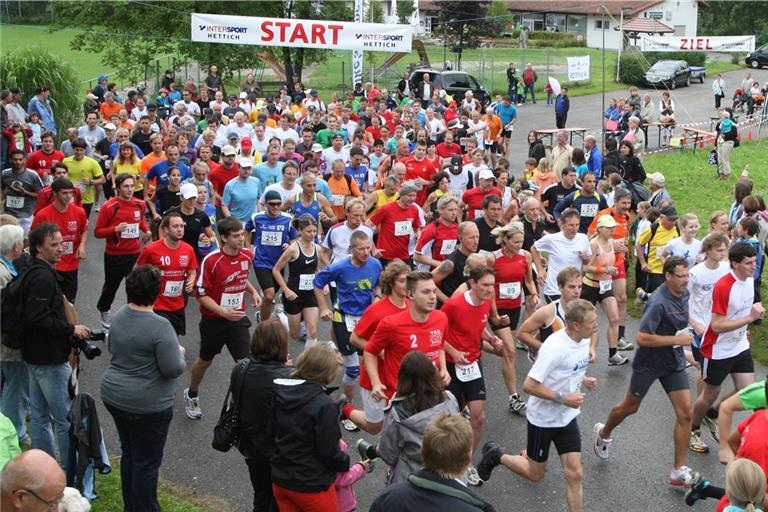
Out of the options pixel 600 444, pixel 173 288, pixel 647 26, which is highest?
pixel 647 26

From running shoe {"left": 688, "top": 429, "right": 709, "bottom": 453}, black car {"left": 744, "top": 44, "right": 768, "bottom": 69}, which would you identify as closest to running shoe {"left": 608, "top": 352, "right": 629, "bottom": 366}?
running shoe {"left": 688, "top": 429, "right": 709, "bottom": 453}

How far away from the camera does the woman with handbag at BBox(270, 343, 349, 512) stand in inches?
197

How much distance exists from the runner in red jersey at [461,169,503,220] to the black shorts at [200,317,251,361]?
15.2ft

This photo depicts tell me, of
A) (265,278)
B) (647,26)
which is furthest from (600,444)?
(647,26)

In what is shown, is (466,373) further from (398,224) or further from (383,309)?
(398,224)

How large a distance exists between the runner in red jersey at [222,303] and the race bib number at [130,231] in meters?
2.41

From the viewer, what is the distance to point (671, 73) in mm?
40938

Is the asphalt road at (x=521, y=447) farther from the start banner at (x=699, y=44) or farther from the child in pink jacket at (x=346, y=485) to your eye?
the start banner at (x=699, y=44)

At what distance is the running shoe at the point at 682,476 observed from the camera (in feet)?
23.1

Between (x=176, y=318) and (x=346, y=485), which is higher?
(x=176, y=318)

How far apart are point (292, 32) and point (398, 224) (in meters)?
15.2

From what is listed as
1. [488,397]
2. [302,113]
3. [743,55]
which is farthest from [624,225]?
[743,55]

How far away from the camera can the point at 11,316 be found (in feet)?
20.9

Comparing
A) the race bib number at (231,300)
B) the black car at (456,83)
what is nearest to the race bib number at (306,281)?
the race bib number at (231,300)
